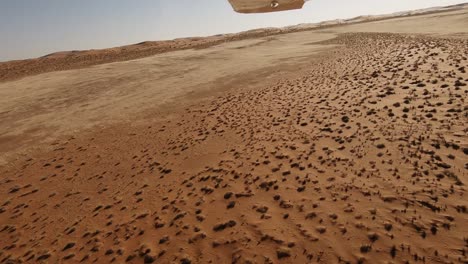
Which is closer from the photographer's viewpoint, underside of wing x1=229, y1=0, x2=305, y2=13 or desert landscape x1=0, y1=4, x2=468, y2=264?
underside of wing x1=229, y1=0, x2=305, y2=13

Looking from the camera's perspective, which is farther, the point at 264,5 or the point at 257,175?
the point at 257,175

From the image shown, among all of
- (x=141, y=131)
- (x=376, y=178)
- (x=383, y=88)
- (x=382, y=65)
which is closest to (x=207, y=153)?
(x=141, y=131)

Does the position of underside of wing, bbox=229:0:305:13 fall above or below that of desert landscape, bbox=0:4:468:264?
above

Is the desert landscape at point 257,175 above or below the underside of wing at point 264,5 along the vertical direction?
below

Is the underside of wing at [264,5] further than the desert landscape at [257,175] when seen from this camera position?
No

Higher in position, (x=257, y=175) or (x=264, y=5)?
(x=264, y=5)

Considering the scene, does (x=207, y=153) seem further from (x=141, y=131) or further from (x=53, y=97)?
(x=53, y=97)
